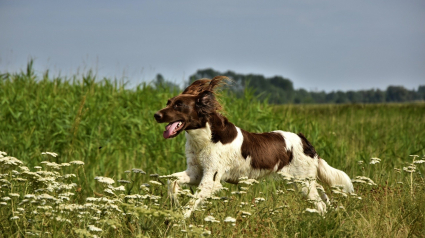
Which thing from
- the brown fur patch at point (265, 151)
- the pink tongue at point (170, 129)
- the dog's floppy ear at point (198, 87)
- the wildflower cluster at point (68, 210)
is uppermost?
the dog's floppy ear at point (198, 87)

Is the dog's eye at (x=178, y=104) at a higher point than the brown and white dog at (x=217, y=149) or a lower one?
higher

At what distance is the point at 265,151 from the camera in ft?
16.5

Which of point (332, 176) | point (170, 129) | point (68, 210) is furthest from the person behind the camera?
point (332, 176)

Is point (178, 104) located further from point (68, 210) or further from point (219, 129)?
point (68, 210)

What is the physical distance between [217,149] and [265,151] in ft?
2.08

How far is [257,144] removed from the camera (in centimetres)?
502

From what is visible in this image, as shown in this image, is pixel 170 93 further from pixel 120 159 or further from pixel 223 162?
pixel 223 162

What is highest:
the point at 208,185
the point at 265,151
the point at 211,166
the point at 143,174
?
the point at 265,151

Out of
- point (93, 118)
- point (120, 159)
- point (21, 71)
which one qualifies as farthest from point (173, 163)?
point (21, 71)

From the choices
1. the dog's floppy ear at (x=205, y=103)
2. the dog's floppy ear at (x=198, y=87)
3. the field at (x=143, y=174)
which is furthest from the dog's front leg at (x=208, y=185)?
the dog's floppy ear at (x=198, y=87)

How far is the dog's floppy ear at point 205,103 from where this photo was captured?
4.61m

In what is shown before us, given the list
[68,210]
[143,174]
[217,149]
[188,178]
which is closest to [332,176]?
[217,149]

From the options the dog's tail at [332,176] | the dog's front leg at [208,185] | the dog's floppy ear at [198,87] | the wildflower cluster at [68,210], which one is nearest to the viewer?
the wildflower cluster at [68,210]

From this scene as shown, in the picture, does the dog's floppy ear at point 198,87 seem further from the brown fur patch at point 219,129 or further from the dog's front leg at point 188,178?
the dog's front leg at point 188,178
